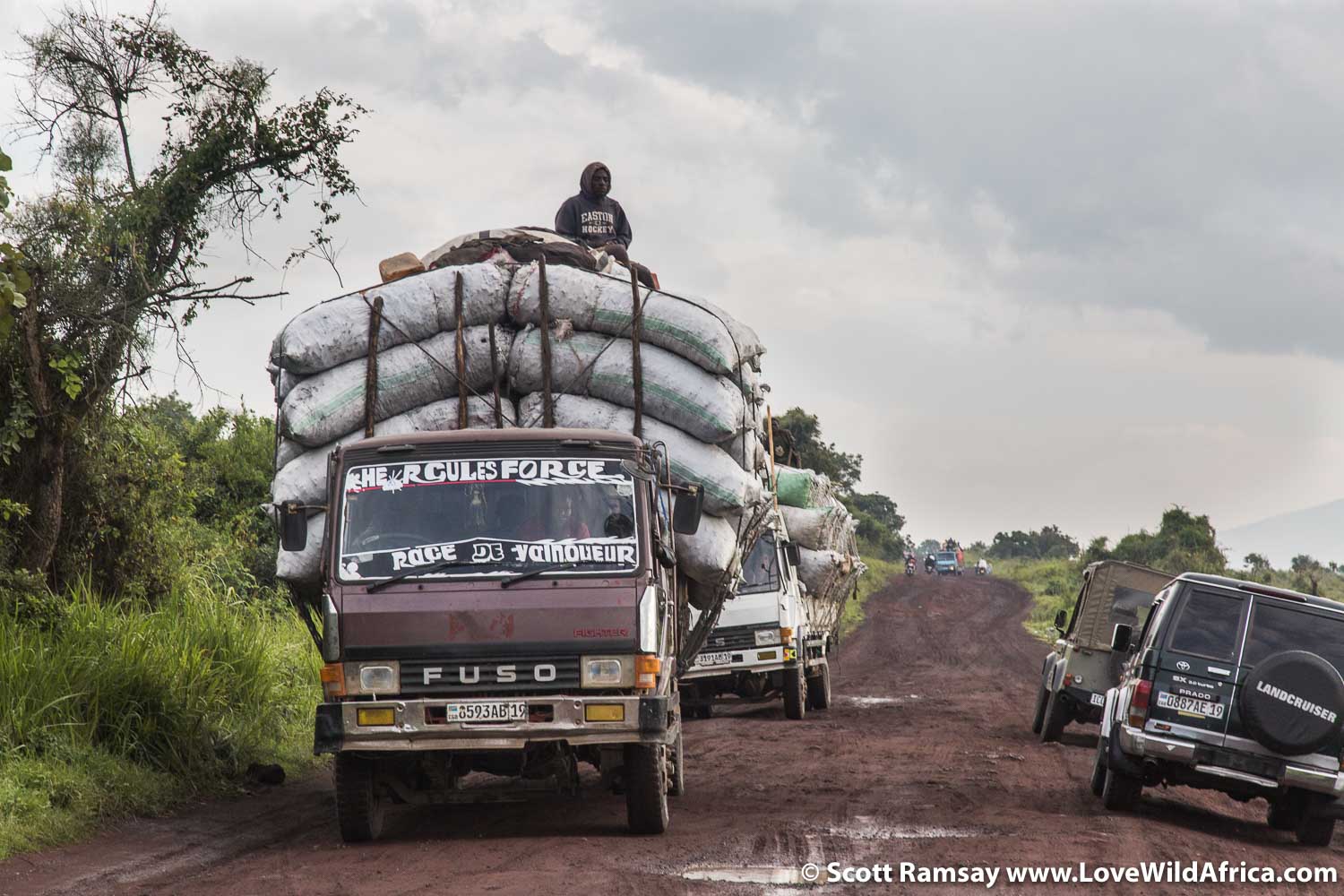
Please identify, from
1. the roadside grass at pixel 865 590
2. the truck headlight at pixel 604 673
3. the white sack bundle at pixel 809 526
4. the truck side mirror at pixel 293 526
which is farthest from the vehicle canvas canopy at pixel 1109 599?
the roadside grass at pixel 865 590

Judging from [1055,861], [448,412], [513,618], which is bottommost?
[1055,861]

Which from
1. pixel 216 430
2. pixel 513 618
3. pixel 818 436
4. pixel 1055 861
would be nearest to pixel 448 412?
pixel 513 618

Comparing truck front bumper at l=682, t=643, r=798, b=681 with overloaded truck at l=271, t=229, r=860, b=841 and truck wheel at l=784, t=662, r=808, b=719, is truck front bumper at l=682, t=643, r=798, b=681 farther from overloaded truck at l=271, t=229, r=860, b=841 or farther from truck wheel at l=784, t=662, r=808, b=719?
overloaded truck at l=271, t=229, r=860, b=841

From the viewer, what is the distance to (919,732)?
1661 centimetres

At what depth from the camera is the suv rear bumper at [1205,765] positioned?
9984 mm

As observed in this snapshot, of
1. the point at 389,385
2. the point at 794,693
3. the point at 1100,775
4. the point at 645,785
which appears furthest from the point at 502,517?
the point at 794,693

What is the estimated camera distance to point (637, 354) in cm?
1050

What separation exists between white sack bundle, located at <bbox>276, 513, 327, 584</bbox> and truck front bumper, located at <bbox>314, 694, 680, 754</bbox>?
124cm

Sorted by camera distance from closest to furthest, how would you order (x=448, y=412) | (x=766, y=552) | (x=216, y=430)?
1. (x=448, y=412)
2. (x=766, y=552)
3. (x=216, y=430)

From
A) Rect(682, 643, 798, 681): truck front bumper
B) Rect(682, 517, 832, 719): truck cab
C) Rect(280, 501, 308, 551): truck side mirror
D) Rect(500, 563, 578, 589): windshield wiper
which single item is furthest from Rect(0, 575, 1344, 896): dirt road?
Rect(682, 517, 832, 719): truck cab

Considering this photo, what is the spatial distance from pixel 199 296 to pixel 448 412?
154 inches

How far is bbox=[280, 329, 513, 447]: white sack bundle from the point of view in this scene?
396 inches

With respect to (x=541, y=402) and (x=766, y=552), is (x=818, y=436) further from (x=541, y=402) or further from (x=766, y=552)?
(x=541, y=402)

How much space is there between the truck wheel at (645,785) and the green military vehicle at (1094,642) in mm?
8225
